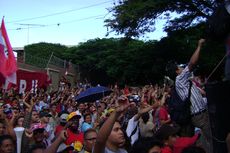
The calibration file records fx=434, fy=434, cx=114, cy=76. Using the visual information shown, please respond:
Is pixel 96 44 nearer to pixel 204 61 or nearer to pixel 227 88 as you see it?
pixel 204 61

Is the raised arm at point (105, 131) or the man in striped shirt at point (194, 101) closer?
the raised arm at point (105, 131)

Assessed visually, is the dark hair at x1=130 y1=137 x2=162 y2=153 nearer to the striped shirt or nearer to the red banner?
the striped shirt

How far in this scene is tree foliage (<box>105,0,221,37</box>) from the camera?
2287cm

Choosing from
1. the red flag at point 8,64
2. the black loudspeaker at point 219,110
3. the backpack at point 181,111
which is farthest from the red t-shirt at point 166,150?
the red flag at point 8,64

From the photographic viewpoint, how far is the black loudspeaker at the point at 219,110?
2.95 m

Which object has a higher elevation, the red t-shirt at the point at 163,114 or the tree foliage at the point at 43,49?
the tree foliage at the point at 43,49

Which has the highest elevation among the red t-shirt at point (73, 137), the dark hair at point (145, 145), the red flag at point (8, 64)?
the red flag at point (8, 64)

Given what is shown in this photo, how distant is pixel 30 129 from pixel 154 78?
2497cm

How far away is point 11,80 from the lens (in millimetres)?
9500

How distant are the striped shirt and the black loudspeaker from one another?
62.4 inches

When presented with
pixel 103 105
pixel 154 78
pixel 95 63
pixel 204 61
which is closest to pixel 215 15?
pixel 103 105

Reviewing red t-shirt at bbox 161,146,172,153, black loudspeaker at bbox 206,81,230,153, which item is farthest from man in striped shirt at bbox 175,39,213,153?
black loudspeaker at bbox 206,81,230,153

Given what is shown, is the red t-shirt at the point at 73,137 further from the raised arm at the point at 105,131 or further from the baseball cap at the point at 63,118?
the raised arm at the point at 105,131

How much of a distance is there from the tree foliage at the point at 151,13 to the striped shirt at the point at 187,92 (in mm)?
18134
